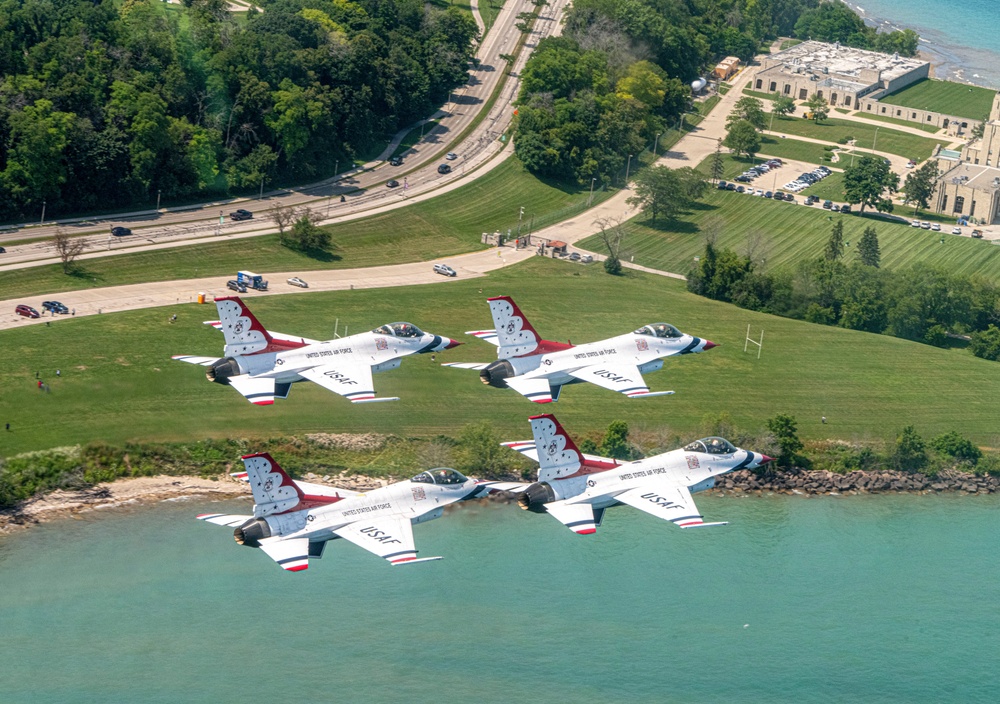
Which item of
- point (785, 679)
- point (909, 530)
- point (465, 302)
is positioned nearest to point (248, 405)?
point (465, 302)

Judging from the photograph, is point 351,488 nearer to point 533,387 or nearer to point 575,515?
point 533,387

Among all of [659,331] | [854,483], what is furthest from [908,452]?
[659,331]

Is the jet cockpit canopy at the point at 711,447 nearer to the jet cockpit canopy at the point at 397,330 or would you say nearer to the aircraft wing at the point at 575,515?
the aircraft wing at the point at 575,515

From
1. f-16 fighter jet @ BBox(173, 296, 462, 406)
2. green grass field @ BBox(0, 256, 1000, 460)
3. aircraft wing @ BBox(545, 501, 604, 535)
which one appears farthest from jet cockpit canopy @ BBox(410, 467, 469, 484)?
green grass field @ BBox(0, 256, 1000, 460)

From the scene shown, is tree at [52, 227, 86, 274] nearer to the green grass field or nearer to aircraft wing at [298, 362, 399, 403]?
the green grass field

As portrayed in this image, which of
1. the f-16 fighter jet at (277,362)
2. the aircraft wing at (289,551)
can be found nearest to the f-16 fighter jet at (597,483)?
the aircraft wing at (289,551)

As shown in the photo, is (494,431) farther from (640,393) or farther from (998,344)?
(998,344)
